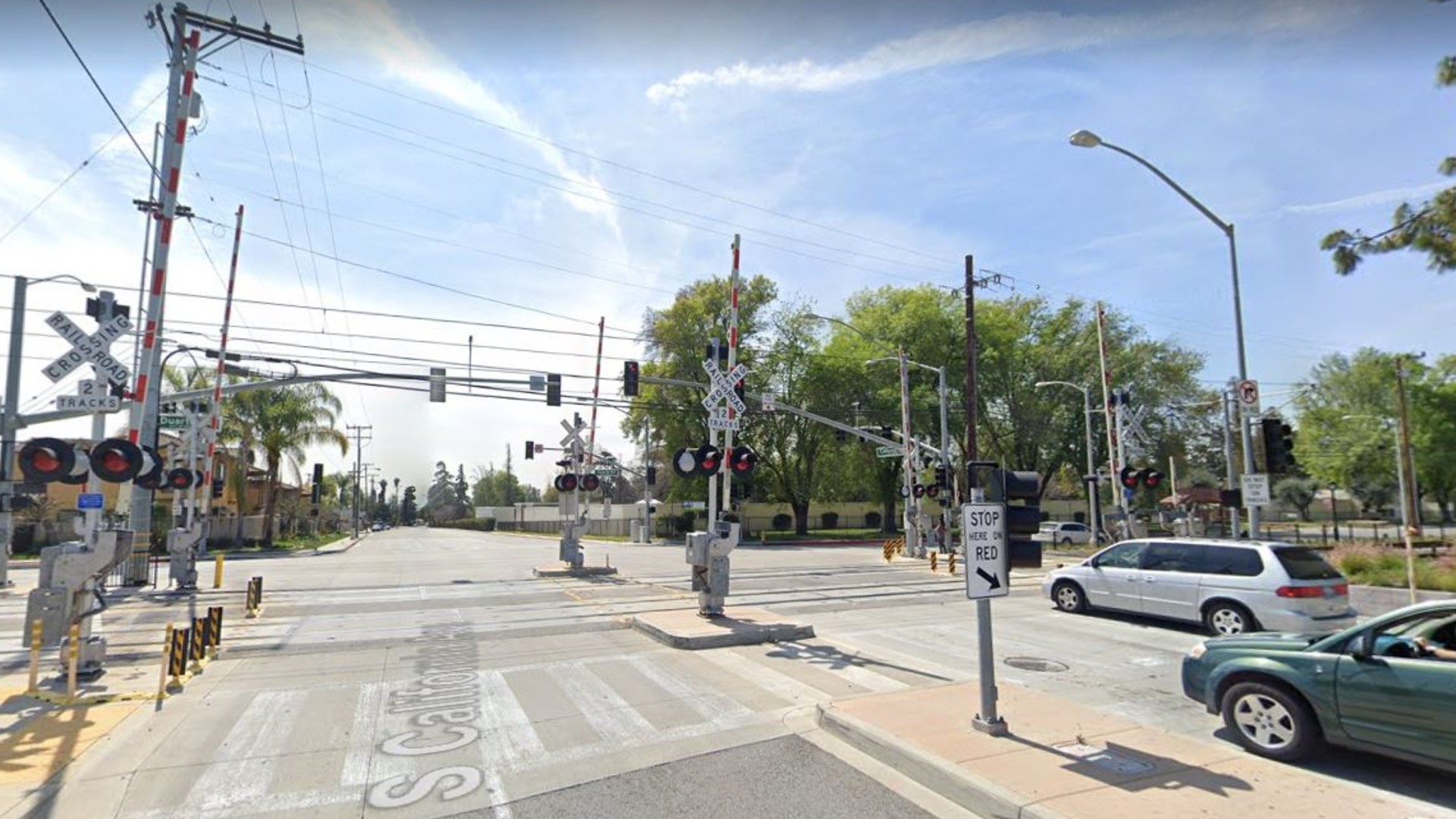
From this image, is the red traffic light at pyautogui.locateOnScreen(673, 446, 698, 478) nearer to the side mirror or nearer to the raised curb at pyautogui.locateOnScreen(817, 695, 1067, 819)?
the raised curb at pyautogui.locateOnScreen(817, 695, 1067, 819)

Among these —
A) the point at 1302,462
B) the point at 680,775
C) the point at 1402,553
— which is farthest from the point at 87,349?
the point at 1302,462

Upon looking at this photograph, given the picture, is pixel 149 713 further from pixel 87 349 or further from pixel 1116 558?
pixel 1116 558

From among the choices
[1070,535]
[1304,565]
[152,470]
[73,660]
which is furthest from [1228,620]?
[1070,535]

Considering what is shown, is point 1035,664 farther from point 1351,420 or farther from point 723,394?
point 1351,420

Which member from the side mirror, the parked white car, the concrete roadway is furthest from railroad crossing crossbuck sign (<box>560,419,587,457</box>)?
the parked white car

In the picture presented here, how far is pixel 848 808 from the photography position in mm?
5094

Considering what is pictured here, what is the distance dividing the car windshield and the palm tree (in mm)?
41134

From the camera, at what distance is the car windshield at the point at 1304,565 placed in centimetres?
1121

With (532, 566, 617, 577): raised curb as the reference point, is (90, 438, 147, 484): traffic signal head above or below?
above

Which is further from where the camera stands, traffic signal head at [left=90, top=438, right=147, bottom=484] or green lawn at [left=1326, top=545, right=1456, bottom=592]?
green lawn at [left=1326, top=545, right=1456, bottom=592]

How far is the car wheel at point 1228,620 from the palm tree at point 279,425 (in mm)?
40306

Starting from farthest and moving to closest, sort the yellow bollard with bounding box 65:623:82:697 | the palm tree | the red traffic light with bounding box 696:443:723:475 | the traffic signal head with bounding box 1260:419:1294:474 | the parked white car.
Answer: the parked white car, the palm tree, the traffic signal head with bounding box 1260:419:1294:474, the red traffic light with bounding box 696:443:723:475, the yellow bollard with bounding box 65:623:82:697

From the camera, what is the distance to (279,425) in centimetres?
4144

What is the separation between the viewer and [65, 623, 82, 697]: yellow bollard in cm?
804
